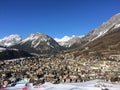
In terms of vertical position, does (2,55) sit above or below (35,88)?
above

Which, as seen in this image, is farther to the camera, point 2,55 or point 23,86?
point 2,55

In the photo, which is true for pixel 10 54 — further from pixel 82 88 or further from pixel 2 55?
pixel 82 88

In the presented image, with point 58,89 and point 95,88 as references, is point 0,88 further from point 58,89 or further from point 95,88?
point 95,88

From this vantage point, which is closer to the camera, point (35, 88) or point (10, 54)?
point (35, 88)

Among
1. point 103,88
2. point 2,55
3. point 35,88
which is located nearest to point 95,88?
point 103,88

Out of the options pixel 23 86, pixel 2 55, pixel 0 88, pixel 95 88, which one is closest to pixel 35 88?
pixel 23 86

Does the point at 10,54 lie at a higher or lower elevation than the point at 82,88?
higher

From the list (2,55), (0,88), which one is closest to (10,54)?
(2,55)
